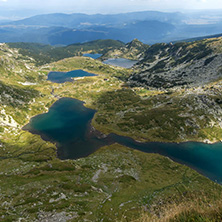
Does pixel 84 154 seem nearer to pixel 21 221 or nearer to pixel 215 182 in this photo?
pixel 21 221

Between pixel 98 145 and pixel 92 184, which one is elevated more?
pixel 92 184

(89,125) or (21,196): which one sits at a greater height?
(21,196)

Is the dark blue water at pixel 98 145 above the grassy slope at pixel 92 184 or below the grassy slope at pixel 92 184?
below

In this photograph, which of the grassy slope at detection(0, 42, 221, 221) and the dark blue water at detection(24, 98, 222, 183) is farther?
the dark blue water at detection(24, 98, 222, 183)

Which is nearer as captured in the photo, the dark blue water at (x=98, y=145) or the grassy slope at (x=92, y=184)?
the grassy slope at (x=92, y=184)

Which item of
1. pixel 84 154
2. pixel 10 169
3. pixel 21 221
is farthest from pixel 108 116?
pixel 21 221

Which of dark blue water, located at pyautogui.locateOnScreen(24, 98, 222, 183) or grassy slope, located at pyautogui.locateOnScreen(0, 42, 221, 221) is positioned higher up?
grassy slope, located at pyautogui.locateOnScreen(0, 42, 221, 221)

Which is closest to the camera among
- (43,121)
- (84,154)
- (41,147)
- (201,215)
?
(201,215)

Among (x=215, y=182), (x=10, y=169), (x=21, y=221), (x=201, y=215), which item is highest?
(x=201, y=215)
